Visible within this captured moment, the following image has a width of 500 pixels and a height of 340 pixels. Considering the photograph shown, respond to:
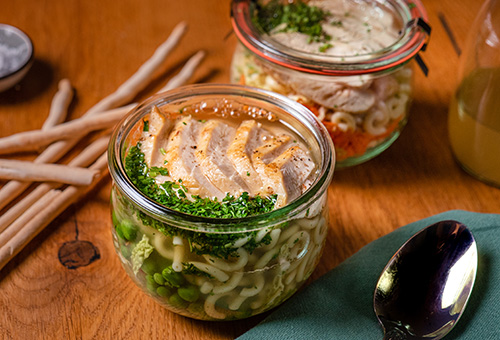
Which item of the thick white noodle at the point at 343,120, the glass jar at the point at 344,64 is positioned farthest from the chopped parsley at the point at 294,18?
the thick white noodle at the point at 343,120

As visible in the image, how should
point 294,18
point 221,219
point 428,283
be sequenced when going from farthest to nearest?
point 294,18, point 428,283, point 221,219

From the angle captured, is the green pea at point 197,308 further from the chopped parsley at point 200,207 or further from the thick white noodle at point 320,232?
the thick white noodle at point 320,232

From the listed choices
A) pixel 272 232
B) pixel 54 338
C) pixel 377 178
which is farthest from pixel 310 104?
pixel 54 338

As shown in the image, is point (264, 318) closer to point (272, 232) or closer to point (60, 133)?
point (272, 232)

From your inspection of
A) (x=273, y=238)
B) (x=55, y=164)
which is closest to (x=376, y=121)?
(x=273, y=238)

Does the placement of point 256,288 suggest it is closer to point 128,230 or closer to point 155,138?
point 128,230

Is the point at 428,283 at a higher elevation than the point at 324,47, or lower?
lower
